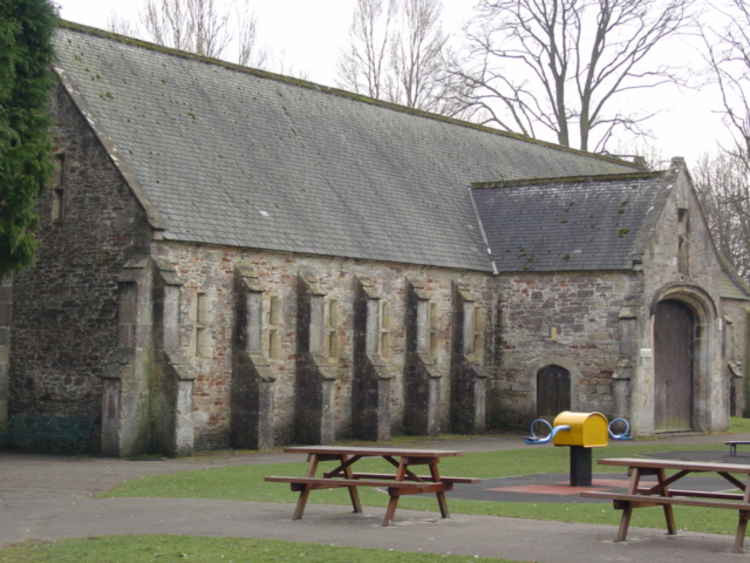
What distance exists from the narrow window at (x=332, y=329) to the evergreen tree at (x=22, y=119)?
30.9 feet

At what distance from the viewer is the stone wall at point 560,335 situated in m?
34.9

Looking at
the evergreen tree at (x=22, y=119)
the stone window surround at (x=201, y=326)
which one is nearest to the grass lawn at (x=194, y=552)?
the evergreen tree at (x=22, y=119)

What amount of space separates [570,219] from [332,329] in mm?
9615

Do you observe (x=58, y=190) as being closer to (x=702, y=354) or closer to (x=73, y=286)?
(x=73, y=286)

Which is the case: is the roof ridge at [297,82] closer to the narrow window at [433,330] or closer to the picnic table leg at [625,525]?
the narrow window at [433,330]

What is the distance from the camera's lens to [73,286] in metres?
28.5

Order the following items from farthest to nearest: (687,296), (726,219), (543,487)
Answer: (726,219), (687,296), (543,487)

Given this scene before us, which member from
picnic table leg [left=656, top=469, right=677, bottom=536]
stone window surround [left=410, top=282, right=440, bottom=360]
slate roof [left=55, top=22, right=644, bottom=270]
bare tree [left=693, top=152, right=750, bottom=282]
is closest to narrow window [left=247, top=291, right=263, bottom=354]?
slate roof [left=55, top=22, right=644, bottom=270]

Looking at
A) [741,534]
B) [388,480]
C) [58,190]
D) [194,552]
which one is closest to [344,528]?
[388,480]

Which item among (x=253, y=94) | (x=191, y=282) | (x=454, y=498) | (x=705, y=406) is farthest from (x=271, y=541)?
(x=705, y=406)

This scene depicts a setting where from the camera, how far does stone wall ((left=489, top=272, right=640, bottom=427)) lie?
34.9 m

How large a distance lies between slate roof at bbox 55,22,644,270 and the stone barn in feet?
0.24

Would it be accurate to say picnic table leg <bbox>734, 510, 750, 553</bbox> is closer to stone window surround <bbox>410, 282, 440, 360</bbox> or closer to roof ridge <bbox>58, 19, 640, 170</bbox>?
roof ridge <bbox>58, 19, 640, 170</bbox>

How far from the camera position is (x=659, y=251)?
35.3 metres
